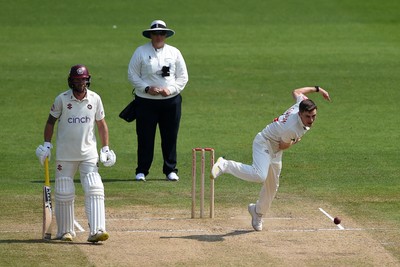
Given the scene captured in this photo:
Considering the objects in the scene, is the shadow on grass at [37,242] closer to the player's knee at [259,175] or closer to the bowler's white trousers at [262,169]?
the bowler's white trousers at [262,169]

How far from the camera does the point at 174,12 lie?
29.0 meters

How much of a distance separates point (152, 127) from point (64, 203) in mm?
3699

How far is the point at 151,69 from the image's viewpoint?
1509 cm

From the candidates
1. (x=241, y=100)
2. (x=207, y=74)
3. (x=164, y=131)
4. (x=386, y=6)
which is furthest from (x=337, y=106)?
(x=386, y=6)

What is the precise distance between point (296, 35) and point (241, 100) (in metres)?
6.56

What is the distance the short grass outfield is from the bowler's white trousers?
925 millimetres

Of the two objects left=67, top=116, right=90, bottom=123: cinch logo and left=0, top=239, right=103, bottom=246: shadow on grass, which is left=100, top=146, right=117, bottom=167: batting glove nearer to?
left=67, top=116, right=90, bottom=123: cinch logo

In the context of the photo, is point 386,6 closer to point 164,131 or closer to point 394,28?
point 394,28

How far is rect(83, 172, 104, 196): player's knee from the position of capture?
37.8ft

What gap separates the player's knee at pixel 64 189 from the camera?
11.7 meters

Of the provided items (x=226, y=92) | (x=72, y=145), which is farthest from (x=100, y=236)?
(x=226, y=92)

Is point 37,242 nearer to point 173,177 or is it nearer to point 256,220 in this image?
point 256,220

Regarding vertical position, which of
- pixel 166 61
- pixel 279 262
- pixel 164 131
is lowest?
pixel 279 262

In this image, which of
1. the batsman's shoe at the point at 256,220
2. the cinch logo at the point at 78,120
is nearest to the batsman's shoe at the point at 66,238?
the cinch logo at the point at 78,120
